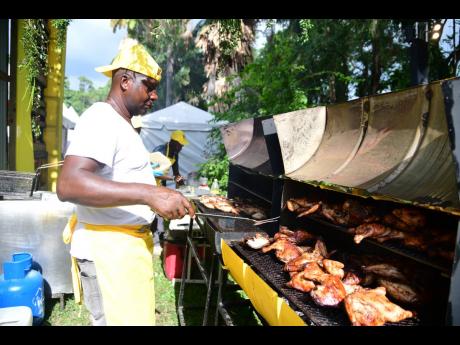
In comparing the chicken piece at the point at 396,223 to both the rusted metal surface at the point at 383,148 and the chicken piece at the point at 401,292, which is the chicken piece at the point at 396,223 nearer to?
the chicken piece at the point at 401,292

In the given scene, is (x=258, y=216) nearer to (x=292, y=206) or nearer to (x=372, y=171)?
(x=292, y=206)

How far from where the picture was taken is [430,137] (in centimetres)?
205

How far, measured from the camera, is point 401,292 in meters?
2.19

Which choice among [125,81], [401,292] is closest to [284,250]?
[401,292]

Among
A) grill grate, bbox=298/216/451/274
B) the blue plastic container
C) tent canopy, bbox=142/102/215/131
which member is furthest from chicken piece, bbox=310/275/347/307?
tent canopy, bbox=142/102/215/131

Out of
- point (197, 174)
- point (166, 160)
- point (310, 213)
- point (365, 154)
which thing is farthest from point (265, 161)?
point (197, 174)

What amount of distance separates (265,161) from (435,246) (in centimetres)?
233

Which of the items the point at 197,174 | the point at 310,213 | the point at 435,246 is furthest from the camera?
the point at 197,174

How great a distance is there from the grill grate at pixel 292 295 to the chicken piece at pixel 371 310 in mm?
41

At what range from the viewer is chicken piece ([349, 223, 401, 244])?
2.53 metres

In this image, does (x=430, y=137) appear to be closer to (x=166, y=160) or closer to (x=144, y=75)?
(x=144, y=75)

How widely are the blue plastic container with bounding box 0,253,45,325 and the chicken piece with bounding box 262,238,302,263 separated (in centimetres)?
275

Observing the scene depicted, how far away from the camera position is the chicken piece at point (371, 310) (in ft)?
6.30

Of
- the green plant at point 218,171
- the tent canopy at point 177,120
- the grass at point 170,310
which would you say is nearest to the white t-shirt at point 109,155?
the grass at point 170,310
